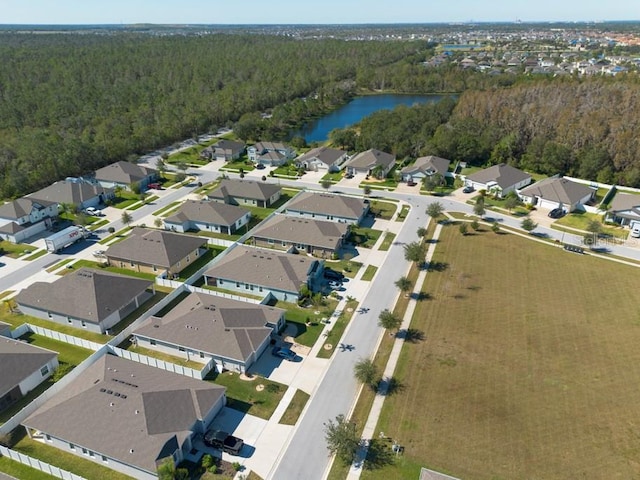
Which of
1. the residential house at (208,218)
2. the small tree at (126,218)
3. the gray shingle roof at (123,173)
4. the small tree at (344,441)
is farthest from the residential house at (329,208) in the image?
the small tree at (344,441)

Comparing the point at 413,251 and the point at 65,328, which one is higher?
the point at 413,251

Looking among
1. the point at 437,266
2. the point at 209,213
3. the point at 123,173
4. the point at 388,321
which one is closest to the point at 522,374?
the point at 388,321

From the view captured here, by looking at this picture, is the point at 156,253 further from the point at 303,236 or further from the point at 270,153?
the point at 270,153

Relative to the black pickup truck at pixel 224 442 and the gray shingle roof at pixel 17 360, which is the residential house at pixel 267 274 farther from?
the black pickup truck at pixel 224 442

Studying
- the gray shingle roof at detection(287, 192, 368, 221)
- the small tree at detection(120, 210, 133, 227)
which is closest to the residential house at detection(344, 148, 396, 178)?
the gray shingle roof at detection(287, 192, 368, 221)

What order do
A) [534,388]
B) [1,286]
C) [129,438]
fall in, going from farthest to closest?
[1,286]
[534,388]
[129,438]

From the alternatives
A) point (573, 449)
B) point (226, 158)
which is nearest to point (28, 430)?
point (573, 449)

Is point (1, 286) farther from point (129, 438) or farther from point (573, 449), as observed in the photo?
point (573, 449)
